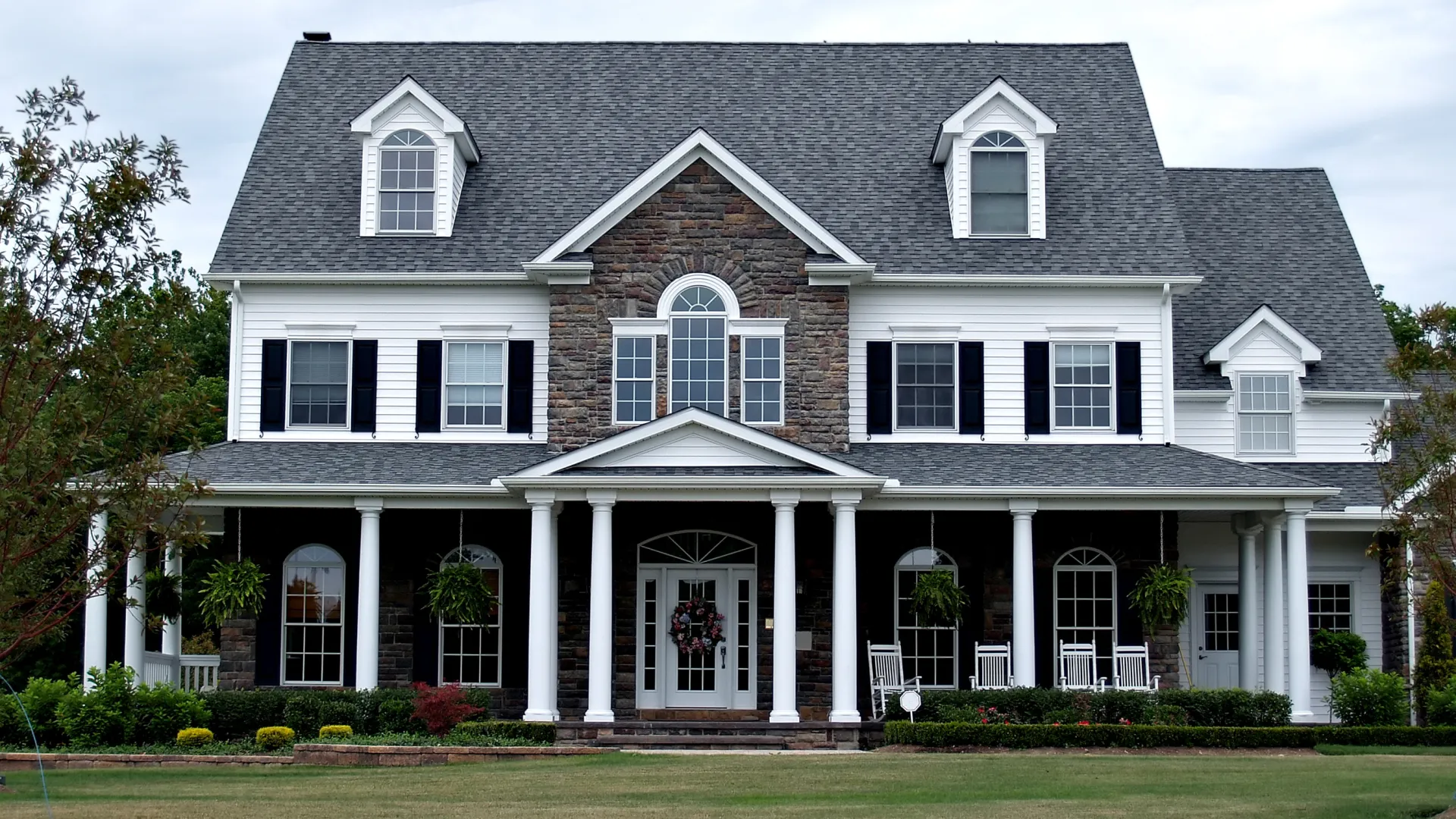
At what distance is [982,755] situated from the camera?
2222 cm

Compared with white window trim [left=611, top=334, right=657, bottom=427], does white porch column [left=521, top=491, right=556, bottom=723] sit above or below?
below

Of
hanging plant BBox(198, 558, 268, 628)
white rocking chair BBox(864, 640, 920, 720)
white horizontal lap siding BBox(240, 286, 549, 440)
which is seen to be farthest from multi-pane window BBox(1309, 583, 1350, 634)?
hanging plant BBox(198, 558, 268, 628)

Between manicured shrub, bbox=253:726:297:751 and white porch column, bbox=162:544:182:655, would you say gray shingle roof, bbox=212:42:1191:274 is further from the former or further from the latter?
manicured shrub, bbox=253:726:297:751

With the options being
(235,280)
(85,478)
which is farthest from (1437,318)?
(235,280)

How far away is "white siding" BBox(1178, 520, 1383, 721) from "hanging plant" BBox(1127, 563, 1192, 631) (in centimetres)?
232

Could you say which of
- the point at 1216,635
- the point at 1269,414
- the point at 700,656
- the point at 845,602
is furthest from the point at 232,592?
the point at 1269,414

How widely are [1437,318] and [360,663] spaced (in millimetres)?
15292

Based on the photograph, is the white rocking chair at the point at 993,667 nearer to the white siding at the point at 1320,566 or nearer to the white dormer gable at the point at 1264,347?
the white siding at the point at 1320,566

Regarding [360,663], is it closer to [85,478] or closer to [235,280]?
[235,280]

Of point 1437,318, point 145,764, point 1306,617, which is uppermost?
point 1437,318

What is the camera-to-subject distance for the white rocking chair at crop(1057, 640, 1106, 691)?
25.9 meters

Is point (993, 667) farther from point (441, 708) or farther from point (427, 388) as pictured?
point (427, 388)

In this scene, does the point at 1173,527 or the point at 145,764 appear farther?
the point at 1173,527

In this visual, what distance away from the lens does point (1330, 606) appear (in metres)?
28.9
